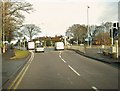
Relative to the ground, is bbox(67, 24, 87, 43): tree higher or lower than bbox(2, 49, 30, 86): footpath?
higher

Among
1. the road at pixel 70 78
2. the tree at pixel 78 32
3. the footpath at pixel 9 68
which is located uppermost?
the tree at pixel 78 32

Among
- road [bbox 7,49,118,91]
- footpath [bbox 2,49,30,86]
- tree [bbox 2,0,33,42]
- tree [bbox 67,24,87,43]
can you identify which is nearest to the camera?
road [bbox 7,49,118,91]

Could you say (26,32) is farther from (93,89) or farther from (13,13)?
(93,89)

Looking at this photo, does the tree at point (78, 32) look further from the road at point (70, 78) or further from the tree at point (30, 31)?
the road at point (70, 78)

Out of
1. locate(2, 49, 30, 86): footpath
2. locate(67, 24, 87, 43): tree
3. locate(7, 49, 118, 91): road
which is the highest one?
locate(67, 24, 87, 43): tree

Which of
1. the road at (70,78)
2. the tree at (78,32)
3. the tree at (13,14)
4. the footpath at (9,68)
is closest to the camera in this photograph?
the road at (70,78)

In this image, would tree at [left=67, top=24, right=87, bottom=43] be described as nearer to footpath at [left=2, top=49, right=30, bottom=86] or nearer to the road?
footpath at [left=2, top=49, right=30, bottom=86]

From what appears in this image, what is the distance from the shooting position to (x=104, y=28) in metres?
143

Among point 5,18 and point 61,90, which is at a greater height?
point 5,18

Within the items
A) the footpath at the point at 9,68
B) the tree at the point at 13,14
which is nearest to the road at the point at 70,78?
the footpath at the point at 9,68

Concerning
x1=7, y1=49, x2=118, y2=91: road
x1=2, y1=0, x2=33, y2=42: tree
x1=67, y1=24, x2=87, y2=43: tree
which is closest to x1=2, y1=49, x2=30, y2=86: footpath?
x1=7, y1=49, x2=118, y2=91: road

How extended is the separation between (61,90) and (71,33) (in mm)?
135662

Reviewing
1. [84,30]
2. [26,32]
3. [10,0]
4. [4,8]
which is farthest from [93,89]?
[26,32]

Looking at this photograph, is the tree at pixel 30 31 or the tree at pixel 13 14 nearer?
the tree at pixel 13 14
